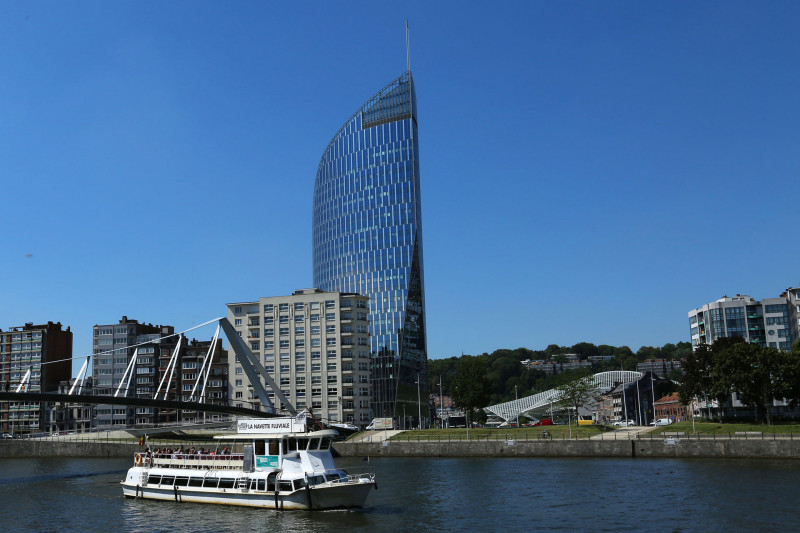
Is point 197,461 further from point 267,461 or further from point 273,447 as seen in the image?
point 273,447

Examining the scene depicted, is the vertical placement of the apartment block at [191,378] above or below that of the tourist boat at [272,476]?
above

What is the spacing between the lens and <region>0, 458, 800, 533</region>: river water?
4747cm

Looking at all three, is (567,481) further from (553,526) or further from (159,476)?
(159,476)

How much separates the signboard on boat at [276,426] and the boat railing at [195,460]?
3.28 m

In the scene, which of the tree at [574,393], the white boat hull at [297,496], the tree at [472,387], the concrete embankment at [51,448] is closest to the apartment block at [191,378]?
the concrete embankment at [51,448]

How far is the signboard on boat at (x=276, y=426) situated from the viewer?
2211 inches

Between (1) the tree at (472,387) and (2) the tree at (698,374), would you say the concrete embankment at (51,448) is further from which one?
(2) the tree at (698,374)

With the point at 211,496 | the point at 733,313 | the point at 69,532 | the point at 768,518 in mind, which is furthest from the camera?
the point at 733,313

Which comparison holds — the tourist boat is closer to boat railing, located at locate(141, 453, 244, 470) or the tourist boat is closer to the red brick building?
boat railing, located at locate(141, 453, 244, 470)

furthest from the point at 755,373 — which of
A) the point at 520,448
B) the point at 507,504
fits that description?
the point at 507,504

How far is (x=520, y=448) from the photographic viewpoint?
3839 inches

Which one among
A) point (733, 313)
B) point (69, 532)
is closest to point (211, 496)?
point (69, 532)

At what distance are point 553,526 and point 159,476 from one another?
3477 centimetres

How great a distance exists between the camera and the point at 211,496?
5903 centimetres
